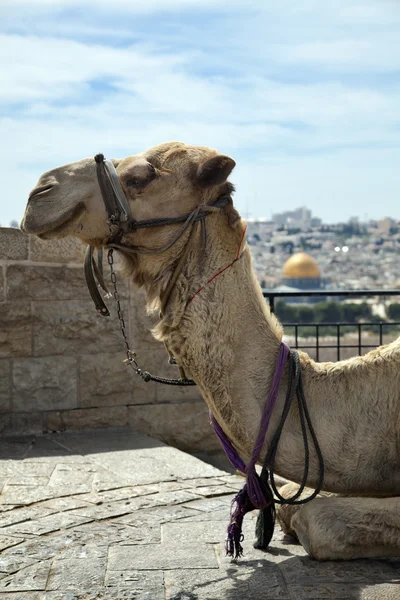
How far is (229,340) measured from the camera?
3.58 meters

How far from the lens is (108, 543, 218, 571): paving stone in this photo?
3.75 m

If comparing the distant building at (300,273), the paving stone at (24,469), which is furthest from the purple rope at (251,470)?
the distant building at (300,273)

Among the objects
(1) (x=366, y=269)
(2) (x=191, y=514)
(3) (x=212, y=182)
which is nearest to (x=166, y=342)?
(3) (x=212, y=182)

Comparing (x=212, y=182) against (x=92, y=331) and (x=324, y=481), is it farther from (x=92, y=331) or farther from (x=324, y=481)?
(x=92, y=331)

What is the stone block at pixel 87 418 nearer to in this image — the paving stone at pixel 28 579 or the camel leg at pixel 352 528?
the paving stone at pixel 28 579

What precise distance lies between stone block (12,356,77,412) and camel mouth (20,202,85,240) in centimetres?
370

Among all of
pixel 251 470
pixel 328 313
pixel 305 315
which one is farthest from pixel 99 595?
pixel 305 315

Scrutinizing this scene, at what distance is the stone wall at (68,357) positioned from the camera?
6980 millimetres

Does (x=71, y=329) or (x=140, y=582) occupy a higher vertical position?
(x=71, y=329)

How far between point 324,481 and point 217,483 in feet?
6.07

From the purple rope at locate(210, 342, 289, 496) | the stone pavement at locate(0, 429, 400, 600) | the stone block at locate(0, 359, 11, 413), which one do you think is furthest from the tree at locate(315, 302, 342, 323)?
the purple rope at locate(210, 342, 289, 496)

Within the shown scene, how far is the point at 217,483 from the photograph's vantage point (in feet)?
17.7

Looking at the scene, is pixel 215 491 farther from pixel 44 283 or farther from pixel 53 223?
pixel 44 283

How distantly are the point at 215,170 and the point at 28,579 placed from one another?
1861 mm
